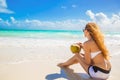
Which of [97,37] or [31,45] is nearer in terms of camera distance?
[97,37]

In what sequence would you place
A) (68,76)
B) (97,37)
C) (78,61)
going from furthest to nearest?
(78,61), (68,76), (97,37)

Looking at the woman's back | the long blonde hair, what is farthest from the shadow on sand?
the long blonde hair

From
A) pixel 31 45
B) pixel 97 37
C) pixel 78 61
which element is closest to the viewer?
pixel 97 37

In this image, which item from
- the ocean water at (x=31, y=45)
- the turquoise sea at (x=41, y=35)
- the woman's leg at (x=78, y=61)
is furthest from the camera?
the turquoise sea at (x=41, y=35)

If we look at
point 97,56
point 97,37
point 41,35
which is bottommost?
point 41,35

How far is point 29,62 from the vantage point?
547cm

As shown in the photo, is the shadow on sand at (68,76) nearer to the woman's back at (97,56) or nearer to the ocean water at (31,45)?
the woman's back at (97,56)

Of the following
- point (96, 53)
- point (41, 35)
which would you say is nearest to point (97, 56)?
point (96, 53)

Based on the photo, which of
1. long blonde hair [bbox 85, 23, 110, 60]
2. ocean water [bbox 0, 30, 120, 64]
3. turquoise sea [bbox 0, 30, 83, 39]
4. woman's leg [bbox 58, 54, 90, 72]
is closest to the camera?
long blonde hair [bbox 85, 23, 110, 60]

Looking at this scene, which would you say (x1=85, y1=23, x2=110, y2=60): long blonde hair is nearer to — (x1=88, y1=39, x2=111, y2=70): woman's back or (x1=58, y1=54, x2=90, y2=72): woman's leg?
(x1=88, y1=39, x2=111, y2=70): woman's back

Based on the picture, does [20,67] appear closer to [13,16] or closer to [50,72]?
[50,72]

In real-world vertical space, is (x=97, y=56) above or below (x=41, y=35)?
above

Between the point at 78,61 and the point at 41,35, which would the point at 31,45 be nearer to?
the point at 78,61

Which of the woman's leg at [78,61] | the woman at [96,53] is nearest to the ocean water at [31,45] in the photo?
the woman's leg at [78,61]
